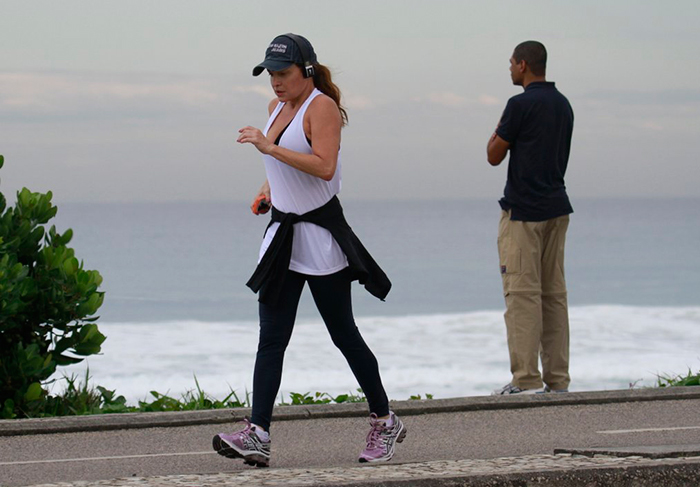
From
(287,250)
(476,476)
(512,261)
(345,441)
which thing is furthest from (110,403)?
(476,476)

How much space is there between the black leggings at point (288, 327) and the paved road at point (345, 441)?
1.27 ft

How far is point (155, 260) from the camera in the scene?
60.1 m

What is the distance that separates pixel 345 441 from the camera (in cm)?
613

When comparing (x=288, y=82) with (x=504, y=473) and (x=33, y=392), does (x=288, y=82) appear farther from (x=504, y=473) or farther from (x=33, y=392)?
(x=33, y=392)

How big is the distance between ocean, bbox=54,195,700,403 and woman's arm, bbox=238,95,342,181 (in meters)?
2.72

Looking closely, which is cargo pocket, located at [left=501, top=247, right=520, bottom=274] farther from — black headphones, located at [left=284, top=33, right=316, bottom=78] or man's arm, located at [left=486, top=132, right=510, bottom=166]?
black headphones, located at [left=284, top=33, right=316, bottom=78]

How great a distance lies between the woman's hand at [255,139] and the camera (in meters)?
5.02

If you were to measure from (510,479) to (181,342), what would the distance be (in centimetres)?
2142

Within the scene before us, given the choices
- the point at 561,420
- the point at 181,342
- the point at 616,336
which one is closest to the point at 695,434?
the point at 561,420

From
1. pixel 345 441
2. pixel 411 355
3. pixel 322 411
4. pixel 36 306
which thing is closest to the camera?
pixel 345 441

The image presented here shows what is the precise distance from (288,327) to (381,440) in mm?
699

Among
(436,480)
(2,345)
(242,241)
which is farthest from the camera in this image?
(242,241)

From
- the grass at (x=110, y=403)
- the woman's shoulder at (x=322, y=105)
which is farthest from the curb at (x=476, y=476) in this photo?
the grass at (x=110, y=403)

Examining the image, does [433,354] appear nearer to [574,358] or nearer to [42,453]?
[574,358]
